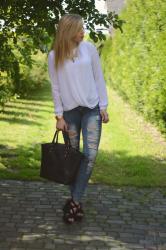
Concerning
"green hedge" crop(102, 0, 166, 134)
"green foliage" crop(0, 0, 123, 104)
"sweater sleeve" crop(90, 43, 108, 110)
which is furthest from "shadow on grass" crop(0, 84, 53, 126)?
"sweater sleeve" crop(90, 43, 108, 110)

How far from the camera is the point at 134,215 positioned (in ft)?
17.2

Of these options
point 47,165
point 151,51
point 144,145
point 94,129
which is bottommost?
point 144,145

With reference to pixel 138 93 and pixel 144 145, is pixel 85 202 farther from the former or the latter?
pixel 138 93

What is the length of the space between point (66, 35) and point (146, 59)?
8.10 metres

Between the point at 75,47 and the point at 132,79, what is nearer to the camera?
the point at 75,47

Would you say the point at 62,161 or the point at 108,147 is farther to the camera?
the point at 108,147

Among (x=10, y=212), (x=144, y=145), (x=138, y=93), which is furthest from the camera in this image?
(x=138, y=93)

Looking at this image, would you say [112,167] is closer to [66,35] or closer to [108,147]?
[108,147]

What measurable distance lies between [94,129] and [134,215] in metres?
1.14

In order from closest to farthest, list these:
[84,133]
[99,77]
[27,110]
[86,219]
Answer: [99,77] → [84,133] → [86,219] → [27,110]

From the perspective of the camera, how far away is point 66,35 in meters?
4.49

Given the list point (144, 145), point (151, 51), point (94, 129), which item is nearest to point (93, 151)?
point (94, 129)

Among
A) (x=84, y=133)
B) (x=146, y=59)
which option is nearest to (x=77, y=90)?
(x=84, y=133)

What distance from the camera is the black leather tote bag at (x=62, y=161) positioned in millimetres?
4676
